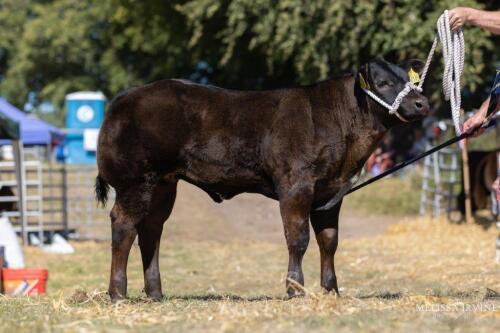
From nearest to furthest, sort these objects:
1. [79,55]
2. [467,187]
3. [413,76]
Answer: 1. [413,76]
2. [467,187]
3. [79,55]

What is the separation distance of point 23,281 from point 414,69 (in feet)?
19.3

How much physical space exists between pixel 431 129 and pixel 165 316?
21531 millimetres

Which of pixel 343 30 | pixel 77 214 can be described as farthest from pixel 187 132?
pixel 343 30

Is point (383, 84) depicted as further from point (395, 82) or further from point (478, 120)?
point (478, 120)

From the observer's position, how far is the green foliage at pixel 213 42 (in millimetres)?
22703

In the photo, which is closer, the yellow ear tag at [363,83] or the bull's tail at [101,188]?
the yellow ear tag at [363,83]

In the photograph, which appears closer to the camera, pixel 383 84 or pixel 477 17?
pixel 477 17

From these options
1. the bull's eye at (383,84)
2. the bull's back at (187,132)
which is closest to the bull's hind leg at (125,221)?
the bull's back at (187,132)

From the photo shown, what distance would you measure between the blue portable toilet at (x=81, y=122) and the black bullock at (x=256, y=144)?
82.3 feet

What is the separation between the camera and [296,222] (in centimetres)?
772

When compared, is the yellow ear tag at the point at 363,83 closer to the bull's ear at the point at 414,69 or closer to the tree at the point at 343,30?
the bull's ear at the point at 414,69

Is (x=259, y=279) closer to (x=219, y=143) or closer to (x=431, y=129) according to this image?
(x=219, y=143)

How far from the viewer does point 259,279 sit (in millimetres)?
13594

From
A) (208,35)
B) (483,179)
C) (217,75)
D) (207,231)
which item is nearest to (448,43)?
(483,179)
